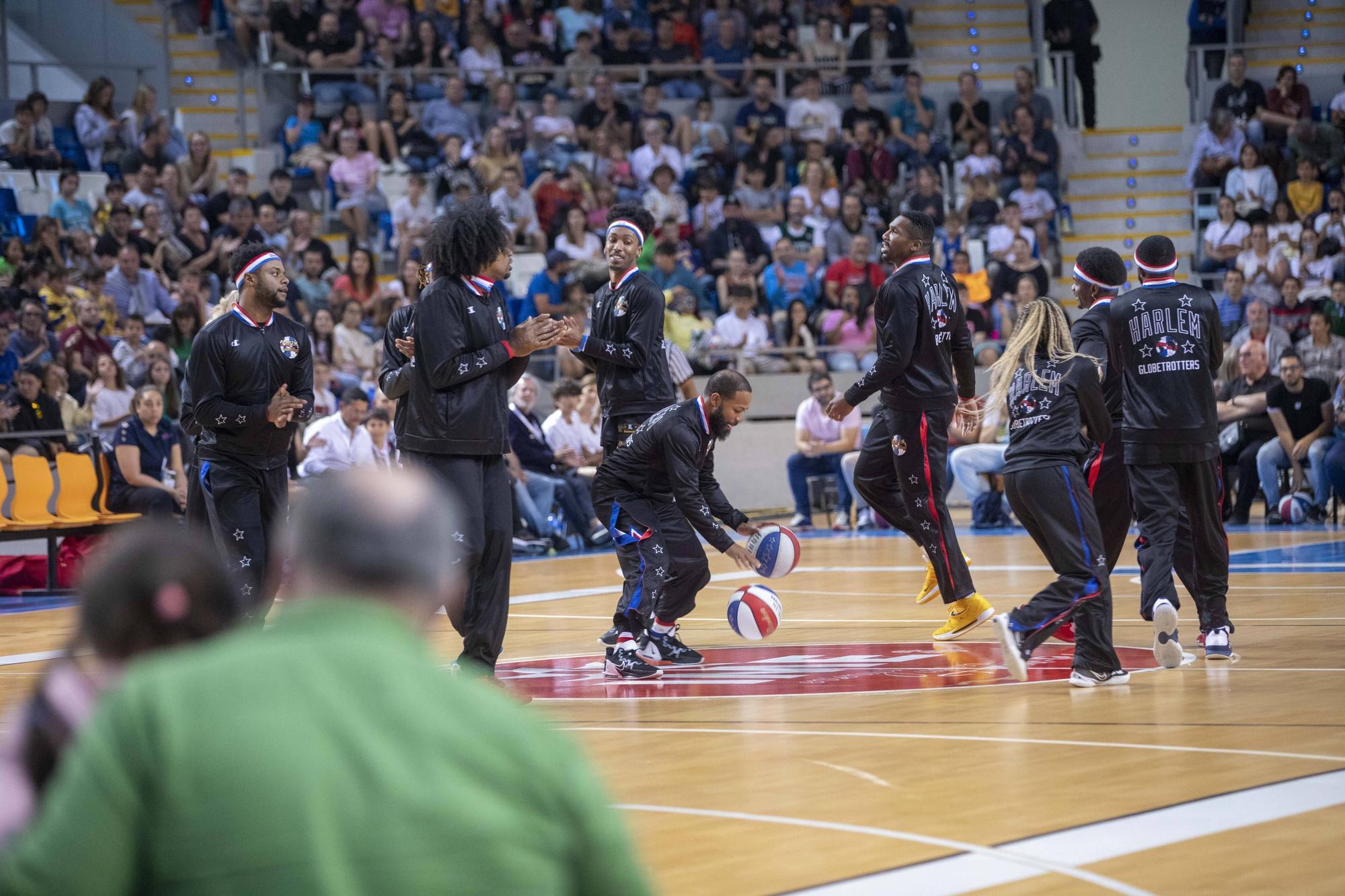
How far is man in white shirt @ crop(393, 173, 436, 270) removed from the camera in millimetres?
19578

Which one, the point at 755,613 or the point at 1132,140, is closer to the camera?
the point at 755,613

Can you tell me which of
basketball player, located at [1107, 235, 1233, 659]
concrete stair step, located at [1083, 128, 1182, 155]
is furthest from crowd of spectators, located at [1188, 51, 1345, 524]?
basketball player, located at [1107, 235, 1233, 659]

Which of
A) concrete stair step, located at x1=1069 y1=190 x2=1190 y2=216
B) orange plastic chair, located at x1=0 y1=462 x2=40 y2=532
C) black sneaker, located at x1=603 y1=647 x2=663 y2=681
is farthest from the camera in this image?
concrete stair step, located at x1=1069 y1=190 x2=1190 y2=216

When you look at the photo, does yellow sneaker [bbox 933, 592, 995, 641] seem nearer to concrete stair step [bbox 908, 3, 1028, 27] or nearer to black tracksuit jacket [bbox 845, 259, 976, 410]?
black tracksuit jacket [bbox 845, 259, 976, 410]

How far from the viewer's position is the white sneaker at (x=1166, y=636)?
311 inches

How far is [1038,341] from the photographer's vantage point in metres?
7.96

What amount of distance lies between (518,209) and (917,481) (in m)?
11.4

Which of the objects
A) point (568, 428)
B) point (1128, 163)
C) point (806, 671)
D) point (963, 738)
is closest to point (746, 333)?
Result: point (568, 428)

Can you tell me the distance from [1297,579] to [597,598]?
5.06 metres

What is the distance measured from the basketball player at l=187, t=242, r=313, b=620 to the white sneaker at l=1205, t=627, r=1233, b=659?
473 cm

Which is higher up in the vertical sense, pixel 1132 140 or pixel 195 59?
pixel 195 59

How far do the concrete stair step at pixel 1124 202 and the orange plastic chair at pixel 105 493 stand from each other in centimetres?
1460

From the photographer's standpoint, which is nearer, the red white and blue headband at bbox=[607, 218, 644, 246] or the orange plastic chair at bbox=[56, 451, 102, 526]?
the red white and blue headband at bbox=[607, 218, 644, 246]

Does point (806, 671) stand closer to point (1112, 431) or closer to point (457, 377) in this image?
point (1112, 431)
